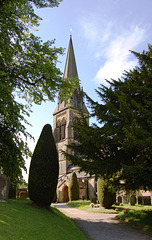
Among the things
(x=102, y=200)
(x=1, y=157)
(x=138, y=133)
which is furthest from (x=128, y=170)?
(x=102, y=200)

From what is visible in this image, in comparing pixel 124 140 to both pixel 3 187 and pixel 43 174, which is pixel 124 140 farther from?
pixel 3 187

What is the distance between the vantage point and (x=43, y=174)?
1177cm

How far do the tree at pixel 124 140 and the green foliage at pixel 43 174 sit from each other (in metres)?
1.67

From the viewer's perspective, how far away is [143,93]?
10602 mm

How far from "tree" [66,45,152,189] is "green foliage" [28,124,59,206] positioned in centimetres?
167

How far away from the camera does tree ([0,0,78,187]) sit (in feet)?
30.0

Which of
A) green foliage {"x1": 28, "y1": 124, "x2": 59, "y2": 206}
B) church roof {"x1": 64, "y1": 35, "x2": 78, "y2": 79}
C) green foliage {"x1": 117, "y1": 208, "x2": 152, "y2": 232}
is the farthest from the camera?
church roof {"x1": 64, "y1": 35, "x2": 78, "y2": 79}

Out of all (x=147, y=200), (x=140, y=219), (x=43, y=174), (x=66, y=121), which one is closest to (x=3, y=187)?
Result: (x=43, y=174)

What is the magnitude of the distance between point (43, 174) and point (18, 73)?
5.82 metres

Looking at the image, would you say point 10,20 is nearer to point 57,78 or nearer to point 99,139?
point 57,78

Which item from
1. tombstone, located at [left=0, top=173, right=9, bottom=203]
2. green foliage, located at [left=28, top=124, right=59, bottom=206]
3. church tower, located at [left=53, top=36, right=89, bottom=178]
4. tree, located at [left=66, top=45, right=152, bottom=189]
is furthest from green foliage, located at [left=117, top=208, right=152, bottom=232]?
church tower, located at [left=53, top=36, right=89, bottom=178]

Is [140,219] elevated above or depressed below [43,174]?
below

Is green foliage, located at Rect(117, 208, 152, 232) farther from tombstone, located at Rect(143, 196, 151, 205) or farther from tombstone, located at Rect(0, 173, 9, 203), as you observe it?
tombstone, located at Rect(143, 196, 151, 205)

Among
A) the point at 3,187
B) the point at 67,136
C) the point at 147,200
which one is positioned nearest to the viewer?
the point at 3,187
